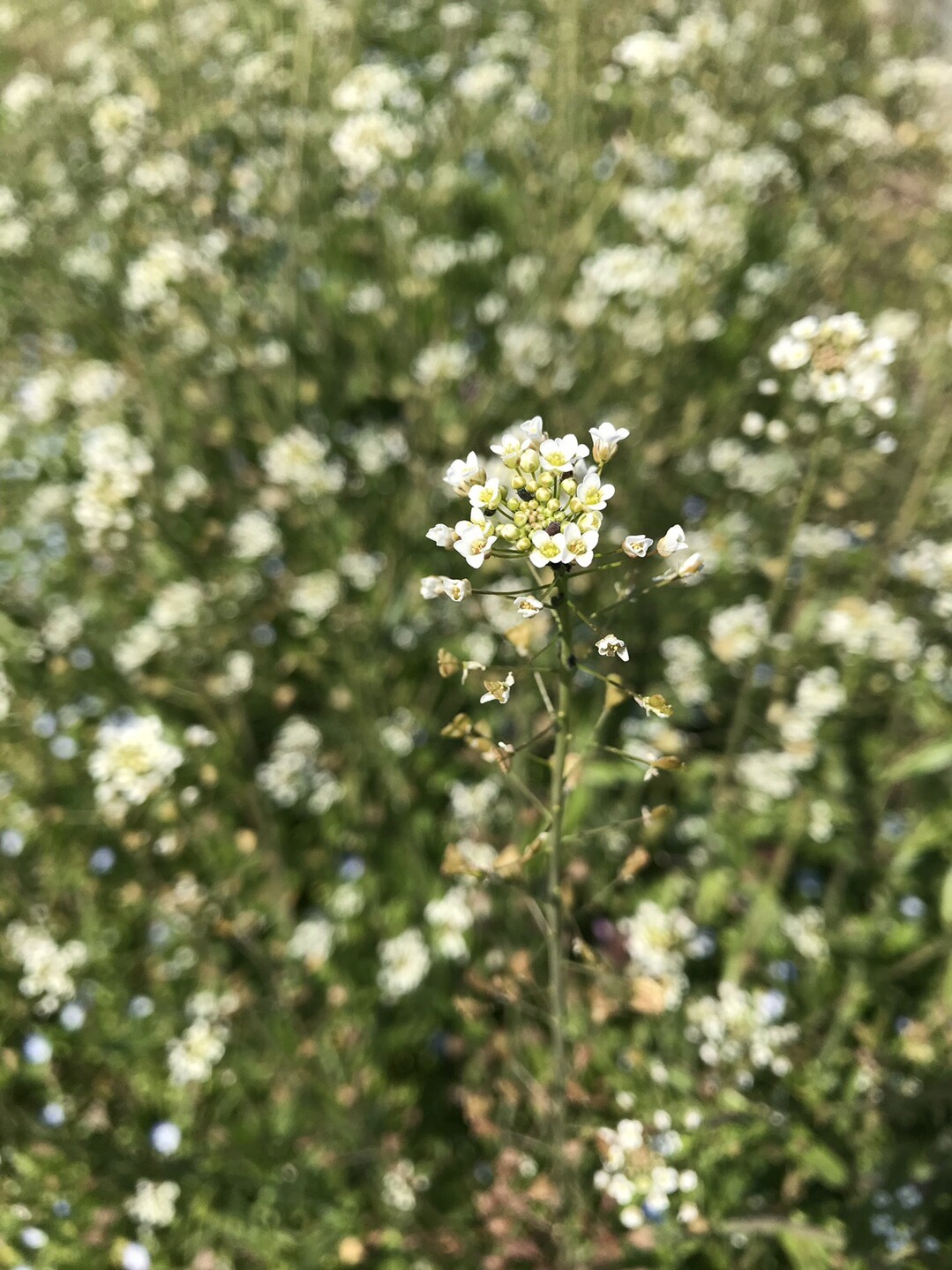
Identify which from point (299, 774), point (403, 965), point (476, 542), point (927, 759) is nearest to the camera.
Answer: point (476, 542)

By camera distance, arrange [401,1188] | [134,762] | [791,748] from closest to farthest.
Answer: [134,762], [401,1188], [791,748]

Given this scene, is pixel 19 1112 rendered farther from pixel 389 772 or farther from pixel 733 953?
pixel 733 953

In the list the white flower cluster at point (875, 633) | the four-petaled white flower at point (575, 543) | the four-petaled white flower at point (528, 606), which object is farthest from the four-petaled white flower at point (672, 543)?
the white flower cluster at point (875, 633)

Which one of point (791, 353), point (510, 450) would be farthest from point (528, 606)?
point (791, 353)

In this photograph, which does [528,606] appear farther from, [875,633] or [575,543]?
[875,633]

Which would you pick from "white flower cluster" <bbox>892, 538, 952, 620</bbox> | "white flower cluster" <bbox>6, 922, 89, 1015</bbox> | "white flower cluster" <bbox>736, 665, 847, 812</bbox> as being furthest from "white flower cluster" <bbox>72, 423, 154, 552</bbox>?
"white flower cluster" <bbox>892, 538, 952, 620</bbox>

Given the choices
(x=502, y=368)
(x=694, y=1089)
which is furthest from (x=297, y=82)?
(x=694, y=1089)

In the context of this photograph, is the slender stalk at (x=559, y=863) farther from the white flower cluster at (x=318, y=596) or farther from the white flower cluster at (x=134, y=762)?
the white flower cluster at (x=318, y=596)
